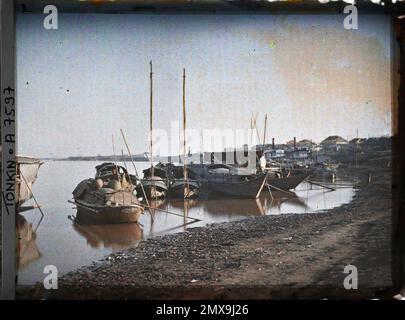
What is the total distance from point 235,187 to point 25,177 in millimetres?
1849

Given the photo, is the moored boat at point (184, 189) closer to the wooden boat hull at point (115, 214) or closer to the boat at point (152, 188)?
the boat at point (152, 188)


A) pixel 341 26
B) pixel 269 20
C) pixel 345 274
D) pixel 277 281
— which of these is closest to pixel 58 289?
pixel 277 281

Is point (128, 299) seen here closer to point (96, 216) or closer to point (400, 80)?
point (96, 216)

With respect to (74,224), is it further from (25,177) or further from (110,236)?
(25,177)

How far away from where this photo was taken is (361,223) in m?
3.99

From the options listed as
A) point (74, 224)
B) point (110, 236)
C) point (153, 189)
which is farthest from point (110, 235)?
point (153, 189)

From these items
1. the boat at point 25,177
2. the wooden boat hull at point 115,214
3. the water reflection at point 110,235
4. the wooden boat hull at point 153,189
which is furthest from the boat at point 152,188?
the boat at point 25,177

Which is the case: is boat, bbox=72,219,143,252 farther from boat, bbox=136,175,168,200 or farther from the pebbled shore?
boat, bbox=136,175,168,200

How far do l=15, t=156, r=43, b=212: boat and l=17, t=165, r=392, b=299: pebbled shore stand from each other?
2.54 ft

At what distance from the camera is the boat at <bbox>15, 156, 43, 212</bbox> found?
3816 mm

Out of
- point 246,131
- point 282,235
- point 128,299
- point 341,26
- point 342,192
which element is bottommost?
point 128,299

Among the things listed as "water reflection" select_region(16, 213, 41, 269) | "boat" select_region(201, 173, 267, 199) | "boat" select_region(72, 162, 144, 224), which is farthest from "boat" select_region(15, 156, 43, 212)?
"boat" select_region(201, 173, 267, 199)

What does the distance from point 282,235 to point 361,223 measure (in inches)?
28.8

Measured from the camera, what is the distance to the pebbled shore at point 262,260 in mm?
3836
